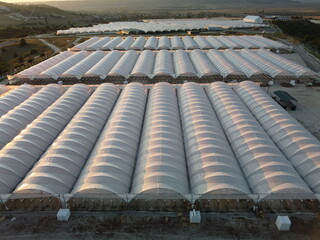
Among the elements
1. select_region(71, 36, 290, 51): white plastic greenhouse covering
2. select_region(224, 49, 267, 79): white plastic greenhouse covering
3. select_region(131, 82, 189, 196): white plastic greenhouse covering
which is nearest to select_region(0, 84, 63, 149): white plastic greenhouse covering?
select_region(131, 82, 189, 196): white plastic greenhouse covering

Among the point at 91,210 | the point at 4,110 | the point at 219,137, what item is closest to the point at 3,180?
the point at 91,210

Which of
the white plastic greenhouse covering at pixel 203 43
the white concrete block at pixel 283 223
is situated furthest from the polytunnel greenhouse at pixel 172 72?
the white concrete block at pixel 283 223

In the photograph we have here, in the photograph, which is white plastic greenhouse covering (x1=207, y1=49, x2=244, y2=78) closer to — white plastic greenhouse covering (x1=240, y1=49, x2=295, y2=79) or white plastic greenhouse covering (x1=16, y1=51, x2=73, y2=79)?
white plastic greenhouse covering (x1=240, y1=49, x2=295, y2=79)

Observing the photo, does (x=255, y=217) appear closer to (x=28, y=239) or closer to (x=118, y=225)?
(x=118, y=225)

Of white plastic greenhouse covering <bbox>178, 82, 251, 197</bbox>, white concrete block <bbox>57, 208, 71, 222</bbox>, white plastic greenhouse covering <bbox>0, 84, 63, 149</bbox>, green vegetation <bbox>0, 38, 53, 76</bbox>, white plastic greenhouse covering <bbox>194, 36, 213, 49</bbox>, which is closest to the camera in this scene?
white concrete block <bbox>57, 208, 71, 222</bbox>

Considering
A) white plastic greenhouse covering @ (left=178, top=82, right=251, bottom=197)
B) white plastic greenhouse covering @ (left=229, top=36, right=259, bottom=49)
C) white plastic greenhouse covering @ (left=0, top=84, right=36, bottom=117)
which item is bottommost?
white plastic greenhouse covering @ (left=229, top=36, right=259, bottom=49)

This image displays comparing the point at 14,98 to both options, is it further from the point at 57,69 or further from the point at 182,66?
the point at 182,66

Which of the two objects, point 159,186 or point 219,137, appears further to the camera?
point 219,137
